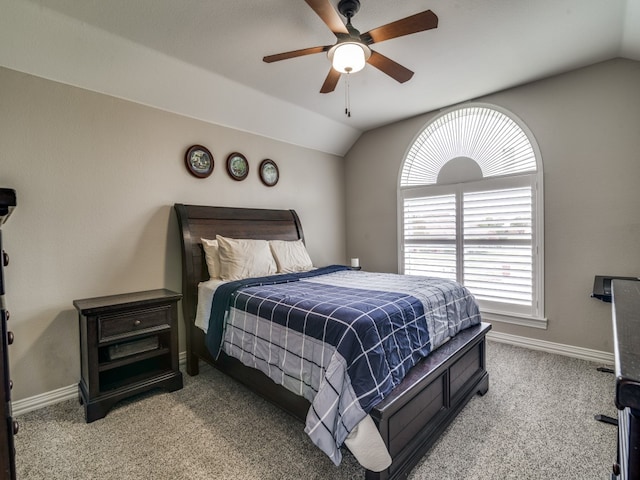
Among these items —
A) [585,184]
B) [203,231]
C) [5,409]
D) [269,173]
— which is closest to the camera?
[5,409]

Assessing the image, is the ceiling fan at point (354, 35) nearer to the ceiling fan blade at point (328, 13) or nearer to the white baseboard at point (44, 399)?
the ceiling fan blade at point (328, 13)

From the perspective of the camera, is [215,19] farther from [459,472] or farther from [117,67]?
[459,472]

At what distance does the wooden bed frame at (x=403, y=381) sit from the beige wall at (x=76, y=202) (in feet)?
0.88

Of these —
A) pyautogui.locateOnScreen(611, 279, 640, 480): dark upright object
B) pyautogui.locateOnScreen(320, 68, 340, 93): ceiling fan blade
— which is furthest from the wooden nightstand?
pyautogui.locateOnScreen(611, 279, 640, 480): dark upright object

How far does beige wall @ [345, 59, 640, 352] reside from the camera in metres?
2.81

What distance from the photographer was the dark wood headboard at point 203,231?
2.96m

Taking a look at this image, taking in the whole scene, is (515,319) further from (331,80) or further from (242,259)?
(331,80)

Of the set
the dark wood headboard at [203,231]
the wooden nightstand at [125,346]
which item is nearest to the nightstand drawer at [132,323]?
the wooden nightstand at [125,346]

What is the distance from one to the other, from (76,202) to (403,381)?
2.87 meters

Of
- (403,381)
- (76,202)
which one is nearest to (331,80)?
(403,381)

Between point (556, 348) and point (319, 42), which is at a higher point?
point (319, 42)

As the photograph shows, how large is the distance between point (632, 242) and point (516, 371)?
5.15 ft

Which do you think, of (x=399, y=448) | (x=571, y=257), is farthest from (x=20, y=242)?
(x=571, y=257)

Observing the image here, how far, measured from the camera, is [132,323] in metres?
2.42
